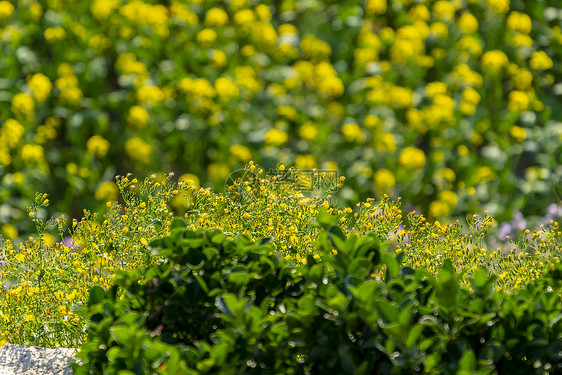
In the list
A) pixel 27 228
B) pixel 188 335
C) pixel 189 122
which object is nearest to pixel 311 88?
pixel 189 122

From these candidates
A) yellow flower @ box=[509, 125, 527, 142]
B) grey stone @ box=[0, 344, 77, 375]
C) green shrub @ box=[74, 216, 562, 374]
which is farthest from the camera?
yellow flower @ box=[509, 125, 527, 142]

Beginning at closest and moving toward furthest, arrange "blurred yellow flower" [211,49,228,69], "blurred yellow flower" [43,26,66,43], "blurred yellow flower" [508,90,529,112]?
"blurred yellow flower" [43,26,66,43] < "blurred yellow flower" [211,49,228,69] < "blurred yellow flower" [508,90,529,112]

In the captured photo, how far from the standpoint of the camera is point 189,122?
5.16 m

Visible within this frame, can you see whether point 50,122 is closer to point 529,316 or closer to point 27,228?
point 27,228

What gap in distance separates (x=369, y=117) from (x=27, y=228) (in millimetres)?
2591

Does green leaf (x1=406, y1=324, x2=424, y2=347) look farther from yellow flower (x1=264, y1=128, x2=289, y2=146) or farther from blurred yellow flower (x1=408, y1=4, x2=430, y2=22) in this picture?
blurred yellow flower (x1=408, y1=4, x2=430, y2=22)

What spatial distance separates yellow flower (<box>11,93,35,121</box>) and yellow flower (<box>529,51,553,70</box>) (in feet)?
13.0

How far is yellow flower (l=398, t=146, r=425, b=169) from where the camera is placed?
5191mm

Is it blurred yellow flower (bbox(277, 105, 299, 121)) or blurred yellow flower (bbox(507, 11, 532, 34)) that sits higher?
blurred yellow flower (bbox(507, 11, 532, 34))

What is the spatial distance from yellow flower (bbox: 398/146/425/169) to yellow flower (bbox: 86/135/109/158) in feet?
7.10

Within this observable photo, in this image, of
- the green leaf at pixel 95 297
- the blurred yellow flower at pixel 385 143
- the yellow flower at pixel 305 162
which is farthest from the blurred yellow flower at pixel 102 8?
the green leaf at pixel 95 297

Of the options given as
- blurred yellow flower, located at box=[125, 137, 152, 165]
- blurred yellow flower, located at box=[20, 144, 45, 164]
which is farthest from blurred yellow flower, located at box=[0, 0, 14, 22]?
blurred yellow flower, located at box=[125, 137, 152, 165]

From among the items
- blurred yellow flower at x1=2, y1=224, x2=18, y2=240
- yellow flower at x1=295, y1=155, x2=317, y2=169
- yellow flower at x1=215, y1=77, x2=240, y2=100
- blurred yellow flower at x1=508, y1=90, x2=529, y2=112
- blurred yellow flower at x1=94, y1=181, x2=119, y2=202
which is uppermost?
yellow flower at x1=215, y1=77, x2=240, y2=100

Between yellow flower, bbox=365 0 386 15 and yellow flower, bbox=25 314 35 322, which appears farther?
yellow flower, bbox=365 0 386 15
